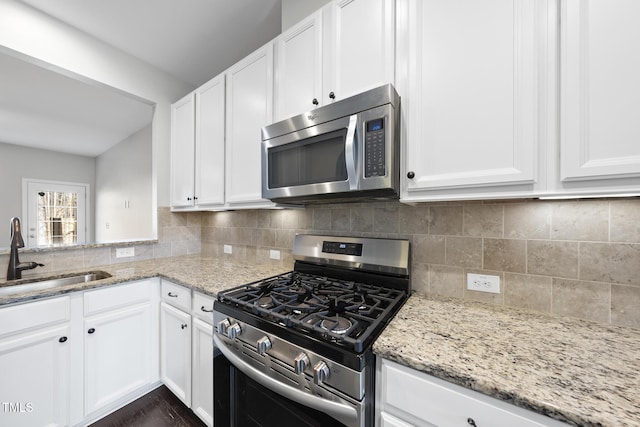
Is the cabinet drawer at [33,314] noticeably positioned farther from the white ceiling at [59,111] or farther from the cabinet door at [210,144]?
the white ceiling at [59,111]

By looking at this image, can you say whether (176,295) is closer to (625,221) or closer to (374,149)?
(374,149)

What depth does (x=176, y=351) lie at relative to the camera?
171 cm

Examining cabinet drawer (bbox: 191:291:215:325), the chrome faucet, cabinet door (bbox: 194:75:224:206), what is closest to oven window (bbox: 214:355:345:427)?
cabinet drawer (bbox: 191:291:215:325)

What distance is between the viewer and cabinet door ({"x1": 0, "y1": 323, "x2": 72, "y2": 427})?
1308 mm

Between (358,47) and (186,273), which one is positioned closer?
(358,47)

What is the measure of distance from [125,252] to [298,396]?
7.07 feet

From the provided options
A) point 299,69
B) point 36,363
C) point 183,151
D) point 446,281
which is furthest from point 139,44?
point 446,281

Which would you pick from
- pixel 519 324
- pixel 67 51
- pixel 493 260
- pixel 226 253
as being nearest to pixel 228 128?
pixel 226 253

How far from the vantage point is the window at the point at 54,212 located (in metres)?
4.89

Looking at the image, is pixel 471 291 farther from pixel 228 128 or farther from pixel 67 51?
pixel 67 51

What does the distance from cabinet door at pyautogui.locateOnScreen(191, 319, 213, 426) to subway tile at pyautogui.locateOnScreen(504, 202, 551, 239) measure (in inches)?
63.7

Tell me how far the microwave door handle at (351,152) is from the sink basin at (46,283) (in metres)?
1.94

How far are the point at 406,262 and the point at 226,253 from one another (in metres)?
1.80

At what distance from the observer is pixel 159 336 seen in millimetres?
1869
